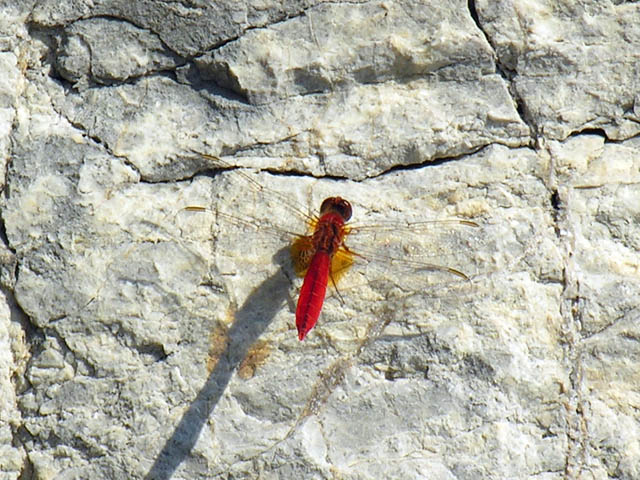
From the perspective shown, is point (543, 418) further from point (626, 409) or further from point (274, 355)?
point (274, 355)

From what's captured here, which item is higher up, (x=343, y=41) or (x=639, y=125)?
(x=639, y=125)

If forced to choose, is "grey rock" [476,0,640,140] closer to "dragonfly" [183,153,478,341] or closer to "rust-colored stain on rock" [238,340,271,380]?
"dragonfly" [183,153,478,341]

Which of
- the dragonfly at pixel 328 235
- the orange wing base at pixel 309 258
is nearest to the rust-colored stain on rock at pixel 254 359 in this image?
the dragonfly at pixel 328 235

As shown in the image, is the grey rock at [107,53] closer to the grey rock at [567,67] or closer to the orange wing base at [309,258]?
the orange wing base at [309,258]

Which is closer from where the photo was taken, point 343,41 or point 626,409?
Result: point 626,409

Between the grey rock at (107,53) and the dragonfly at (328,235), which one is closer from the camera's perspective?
the dragonfly at (328,235)

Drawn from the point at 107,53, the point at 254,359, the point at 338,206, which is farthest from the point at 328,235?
the point at 107,53

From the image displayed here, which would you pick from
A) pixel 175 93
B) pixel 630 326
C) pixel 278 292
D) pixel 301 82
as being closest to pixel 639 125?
pixel 630 326

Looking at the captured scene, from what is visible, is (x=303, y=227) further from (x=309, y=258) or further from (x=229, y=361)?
(x=229, y=361)
